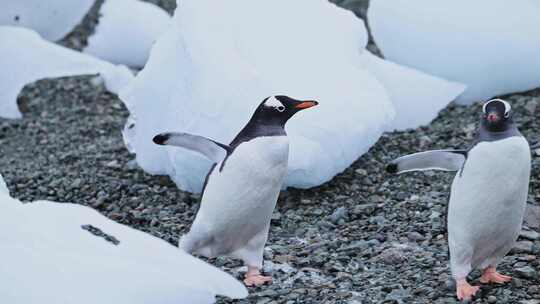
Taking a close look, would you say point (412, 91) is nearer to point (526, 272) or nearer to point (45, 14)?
point (526, 272)

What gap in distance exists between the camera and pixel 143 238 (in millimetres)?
3178

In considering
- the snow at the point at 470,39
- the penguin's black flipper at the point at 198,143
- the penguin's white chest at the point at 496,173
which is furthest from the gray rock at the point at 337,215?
the snow at the point at 470,39

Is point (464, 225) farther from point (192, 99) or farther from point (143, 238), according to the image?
point (192, 99)

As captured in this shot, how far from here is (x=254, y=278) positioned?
3500mm

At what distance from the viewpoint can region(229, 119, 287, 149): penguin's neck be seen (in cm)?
336

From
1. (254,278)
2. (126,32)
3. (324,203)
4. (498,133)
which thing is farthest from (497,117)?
(126,32)

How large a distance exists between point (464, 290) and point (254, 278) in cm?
74

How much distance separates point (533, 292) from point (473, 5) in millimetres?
2351

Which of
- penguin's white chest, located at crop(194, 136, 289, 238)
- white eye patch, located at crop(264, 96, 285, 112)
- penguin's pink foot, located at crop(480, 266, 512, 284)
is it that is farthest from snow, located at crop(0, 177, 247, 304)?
penguin's pink foot, located at crop(480, 266, 512, 284)

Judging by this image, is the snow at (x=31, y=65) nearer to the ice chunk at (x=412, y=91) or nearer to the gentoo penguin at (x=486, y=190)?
the ice chunk at (x=412, y=91)

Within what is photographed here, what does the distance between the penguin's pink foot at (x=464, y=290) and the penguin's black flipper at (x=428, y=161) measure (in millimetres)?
364

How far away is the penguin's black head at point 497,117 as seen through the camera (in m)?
3.06

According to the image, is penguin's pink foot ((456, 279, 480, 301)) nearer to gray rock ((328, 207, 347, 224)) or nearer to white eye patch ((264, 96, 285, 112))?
white eye patch ((264, 96, 285, 112))

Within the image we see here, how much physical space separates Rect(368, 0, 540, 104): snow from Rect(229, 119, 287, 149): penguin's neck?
2103 mm
